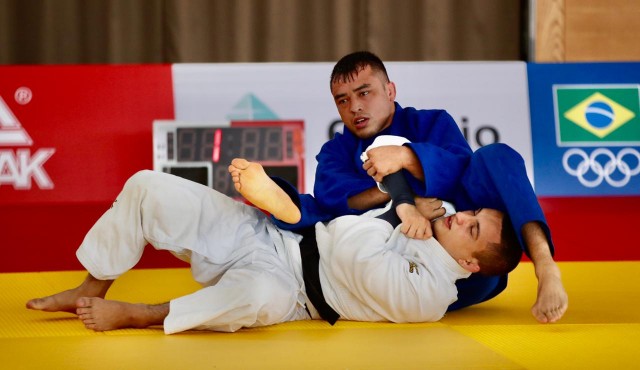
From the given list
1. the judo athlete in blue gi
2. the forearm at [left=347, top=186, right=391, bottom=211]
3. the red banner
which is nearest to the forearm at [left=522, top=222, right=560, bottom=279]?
the judo athlete in blue gi

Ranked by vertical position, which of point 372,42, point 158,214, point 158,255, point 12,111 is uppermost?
point 372,42

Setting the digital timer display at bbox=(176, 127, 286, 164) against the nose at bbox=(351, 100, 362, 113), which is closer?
the nose at bbox=(351, 100, 362, 113)

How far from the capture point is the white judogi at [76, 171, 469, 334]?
2008 millimetres

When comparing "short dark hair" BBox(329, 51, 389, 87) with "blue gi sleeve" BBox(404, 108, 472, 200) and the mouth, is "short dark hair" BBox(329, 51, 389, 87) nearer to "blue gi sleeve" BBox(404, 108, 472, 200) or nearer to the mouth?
the mouth

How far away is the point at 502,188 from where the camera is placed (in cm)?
215

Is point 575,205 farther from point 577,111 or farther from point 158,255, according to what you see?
point 158,255

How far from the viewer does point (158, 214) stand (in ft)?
7.06

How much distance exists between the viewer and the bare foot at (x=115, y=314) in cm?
198

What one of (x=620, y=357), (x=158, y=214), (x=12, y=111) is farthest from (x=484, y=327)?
(x=12, y=111)

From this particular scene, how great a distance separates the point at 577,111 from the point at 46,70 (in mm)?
2665

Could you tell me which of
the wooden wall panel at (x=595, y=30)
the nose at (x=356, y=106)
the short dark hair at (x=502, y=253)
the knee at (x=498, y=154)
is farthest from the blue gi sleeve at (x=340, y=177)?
the wooden wall panel at (x=595, y=30)

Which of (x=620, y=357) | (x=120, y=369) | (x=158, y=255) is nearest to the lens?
(x=120, y=369)

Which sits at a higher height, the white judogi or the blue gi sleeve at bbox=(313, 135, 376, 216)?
the blue gi sleeve at bbox=(313, 135, 376, 216)

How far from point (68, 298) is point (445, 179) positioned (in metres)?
1.04
